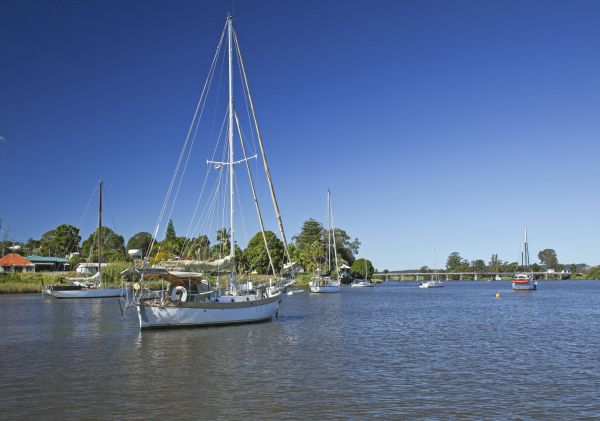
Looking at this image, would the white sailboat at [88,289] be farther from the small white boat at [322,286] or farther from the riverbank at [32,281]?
the small white boat at [322,286]

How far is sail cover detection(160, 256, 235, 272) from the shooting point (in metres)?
39.6

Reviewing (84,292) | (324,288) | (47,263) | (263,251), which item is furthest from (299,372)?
(47,263)

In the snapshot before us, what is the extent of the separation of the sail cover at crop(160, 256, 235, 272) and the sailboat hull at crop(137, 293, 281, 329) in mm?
2690

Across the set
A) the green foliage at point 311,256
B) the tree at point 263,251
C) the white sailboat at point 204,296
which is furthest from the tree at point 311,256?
the white sailboat at point 204,296

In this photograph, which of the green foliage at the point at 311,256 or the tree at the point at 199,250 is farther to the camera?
the green foliage at the point at 311,256

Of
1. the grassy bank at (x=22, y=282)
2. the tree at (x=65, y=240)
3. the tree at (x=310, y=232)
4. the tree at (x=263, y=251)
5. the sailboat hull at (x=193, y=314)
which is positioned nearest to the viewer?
the sailboat hull at (x=193, y=314)

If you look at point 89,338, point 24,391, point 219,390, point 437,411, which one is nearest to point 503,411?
point 437,411

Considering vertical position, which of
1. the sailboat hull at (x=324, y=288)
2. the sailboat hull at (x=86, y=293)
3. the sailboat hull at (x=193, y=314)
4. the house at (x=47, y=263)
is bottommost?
the sailboat hull at (x=324, y=288)

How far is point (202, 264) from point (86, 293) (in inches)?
2209

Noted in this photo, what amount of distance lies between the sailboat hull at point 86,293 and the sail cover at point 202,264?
4832cm

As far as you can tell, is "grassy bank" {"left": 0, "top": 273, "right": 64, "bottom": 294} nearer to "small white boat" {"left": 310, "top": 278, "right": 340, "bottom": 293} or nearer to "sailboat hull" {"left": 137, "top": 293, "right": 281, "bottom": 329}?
"small white boat" {"left": 310, "top": 278, "right": 340, "bottom": 293}

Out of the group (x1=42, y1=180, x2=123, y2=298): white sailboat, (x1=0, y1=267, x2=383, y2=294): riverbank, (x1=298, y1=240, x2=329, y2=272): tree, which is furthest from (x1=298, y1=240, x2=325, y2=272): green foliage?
(x1=42, y1=180, x2=123, y2=298): white sailboat

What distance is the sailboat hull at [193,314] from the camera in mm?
39062

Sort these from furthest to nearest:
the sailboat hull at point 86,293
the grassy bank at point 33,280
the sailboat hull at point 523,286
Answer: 1. the sailboat hull at point 523,286
2. the grassy bank at point 33,280
3. the sailboat hull at point 86,293
